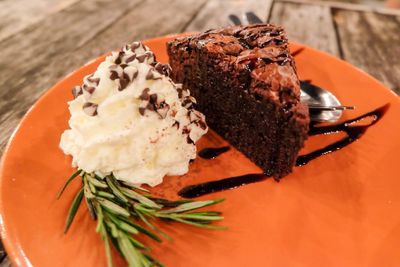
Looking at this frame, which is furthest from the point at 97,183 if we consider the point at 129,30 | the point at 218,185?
the point at 129,30

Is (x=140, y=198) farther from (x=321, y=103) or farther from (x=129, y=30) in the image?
(x=129, y=30)

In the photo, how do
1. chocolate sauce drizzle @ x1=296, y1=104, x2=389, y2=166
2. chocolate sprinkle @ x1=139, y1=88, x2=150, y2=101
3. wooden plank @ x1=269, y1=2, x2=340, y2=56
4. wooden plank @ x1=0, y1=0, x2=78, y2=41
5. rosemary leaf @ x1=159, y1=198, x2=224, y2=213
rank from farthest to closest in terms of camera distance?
wooden plank @ x1=0, y1=0, x2=78, y2=41
wooden plank @ x1=269, y1=2, x2=340, y2=56
chocolate sauce drizzle @ x1=296, y1=104, x2=389, y2=166
chocolate sprinkle @ x1=139, y1=88, x2=150, y2=101
rosemary leaf @ x1=159, y1=198, x2=224, y2=213

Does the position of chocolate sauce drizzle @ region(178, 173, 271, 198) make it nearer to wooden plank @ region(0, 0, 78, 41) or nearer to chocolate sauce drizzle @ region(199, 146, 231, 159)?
chocolate sauce drizzle @ region(199, 146, 231, 159)

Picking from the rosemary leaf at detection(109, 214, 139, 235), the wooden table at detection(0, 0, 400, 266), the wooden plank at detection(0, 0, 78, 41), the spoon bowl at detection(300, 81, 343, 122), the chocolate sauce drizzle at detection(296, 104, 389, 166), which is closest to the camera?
the rosemary leaf at detection(109, 214, 139, 235)

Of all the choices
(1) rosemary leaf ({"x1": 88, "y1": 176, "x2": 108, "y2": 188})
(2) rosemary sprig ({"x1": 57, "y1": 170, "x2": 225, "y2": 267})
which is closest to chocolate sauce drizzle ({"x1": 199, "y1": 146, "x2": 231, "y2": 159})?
(2) rosemary sprig ({"x1": 57, "y1": 170, "x2": 225, "y2": 267})

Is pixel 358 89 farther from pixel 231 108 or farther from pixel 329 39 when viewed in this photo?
pixel 329 39

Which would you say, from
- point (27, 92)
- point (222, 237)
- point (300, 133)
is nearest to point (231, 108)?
point (300, 133)

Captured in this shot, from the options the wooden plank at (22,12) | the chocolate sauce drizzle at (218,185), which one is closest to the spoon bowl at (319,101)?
the chocolate sauce drizzle at (218,185)
